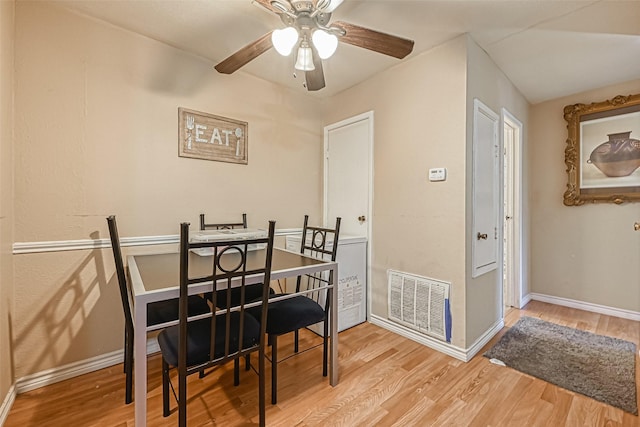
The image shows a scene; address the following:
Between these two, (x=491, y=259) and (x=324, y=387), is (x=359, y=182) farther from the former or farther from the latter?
(x=324, y=387)

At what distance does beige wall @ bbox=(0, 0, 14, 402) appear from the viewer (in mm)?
1494

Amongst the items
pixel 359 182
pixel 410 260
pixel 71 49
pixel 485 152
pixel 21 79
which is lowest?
pixel 410 260

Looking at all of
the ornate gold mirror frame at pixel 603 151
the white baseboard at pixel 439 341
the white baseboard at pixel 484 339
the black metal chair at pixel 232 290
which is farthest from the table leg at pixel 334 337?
the ornate gold mirror frame at pixel 603 151

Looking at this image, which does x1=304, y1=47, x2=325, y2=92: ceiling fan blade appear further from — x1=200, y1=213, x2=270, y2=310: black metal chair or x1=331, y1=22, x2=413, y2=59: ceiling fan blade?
x1=200, y1=213, x2=270, y2=310: black metal chair

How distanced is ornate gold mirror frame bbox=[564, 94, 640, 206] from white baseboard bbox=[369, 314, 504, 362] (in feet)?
6.04

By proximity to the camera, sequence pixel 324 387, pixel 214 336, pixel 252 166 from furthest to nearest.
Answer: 1. pixel 252 166
2. pixel 324 387
3. pixel 214 336

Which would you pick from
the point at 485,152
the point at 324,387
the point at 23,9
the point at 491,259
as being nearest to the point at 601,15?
the point at 485,152

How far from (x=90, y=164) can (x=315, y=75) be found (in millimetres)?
1689

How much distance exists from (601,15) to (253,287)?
122 inches

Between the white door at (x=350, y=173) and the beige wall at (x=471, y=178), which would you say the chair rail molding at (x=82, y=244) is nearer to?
the white door at (x=350, y=173)

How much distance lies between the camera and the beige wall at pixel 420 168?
7.02 ft

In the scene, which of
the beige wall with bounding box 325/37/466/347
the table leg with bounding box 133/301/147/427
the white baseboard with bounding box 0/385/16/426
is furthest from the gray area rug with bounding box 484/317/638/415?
the white baseboard with bounding box 0/385/16/426

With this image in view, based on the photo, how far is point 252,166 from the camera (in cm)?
277

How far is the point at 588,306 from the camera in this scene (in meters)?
3.11
